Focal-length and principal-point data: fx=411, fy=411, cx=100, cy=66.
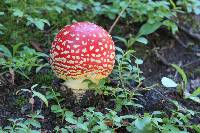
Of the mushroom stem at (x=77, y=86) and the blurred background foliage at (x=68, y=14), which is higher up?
the blurred background foliage at (x=68, y=14)

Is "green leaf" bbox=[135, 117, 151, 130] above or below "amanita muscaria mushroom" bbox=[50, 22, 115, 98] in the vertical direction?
below

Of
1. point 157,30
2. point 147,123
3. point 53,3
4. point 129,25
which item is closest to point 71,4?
point 53,3

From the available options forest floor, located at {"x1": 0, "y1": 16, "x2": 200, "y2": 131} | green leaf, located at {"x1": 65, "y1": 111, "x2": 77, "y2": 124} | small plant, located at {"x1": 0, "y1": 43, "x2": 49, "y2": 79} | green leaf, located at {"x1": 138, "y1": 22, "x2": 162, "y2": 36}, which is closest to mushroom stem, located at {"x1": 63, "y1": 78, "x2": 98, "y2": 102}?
forest floor, located at {"x1": 0, "y1": 16, "x2": 200, "y2": 131}

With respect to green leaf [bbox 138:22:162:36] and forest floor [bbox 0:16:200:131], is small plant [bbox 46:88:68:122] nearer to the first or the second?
forest floor [bbox 0:16:200:131]

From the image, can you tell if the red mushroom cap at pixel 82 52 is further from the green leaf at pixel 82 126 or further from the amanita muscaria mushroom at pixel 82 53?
the green leaf at pixel 82 126

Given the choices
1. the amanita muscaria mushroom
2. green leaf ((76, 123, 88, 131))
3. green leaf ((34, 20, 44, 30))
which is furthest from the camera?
green leaf ((34, 20, 44, 30))

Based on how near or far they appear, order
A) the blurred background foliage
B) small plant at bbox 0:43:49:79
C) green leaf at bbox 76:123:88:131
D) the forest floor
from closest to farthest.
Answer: green leaf at bbox 76:123:88:131 → the forest floor → small plant at bbox 0:43:49:79 → the blurred background foliage

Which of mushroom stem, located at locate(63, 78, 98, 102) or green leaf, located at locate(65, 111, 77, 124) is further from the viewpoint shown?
mushroom stem, located at locate(63, 78, 98, 102)

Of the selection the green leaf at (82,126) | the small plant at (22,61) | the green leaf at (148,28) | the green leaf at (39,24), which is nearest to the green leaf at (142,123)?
the green leaf at (82,126)

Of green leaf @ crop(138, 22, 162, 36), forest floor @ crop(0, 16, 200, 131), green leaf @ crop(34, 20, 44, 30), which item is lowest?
forest floor @ crop(0, 16, 200, 131)
